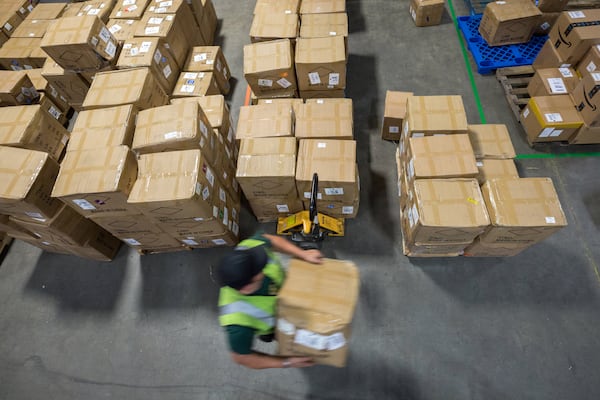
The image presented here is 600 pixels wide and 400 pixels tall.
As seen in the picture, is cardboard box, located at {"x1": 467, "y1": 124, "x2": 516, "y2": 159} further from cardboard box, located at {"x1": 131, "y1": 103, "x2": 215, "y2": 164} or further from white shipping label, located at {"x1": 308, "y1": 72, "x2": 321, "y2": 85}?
cardboard box, located at {"x1": 131, "y1": 103, "x2": 215, "y2": 164}

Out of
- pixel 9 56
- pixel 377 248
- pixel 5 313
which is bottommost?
pixel 5 313

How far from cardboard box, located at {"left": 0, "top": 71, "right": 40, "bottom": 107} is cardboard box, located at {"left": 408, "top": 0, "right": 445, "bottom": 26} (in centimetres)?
585

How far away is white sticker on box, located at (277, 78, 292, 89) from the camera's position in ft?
13.0

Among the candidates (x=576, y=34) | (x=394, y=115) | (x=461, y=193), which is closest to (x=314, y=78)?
(x=394, y=115)

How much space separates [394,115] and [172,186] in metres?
2.77

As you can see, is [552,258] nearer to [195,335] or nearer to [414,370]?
[414,370]

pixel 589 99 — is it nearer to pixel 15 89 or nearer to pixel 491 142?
pixel 491 142

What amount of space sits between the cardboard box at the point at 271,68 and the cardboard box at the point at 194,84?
62 cm

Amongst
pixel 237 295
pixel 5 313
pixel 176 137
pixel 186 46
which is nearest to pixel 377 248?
pixel 237 295

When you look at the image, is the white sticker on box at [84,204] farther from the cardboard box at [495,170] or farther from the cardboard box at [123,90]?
the cardboard box at [495,170]

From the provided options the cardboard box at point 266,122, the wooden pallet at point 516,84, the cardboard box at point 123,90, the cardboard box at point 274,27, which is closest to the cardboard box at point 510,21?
the wooden pallet at point 516,84

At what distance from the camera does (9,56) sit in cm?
482

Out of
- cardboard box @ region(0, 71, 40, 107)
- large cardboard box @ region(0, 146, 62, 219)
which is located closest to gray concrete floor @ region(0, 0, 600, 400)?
large cardboard box @ region(0, 146, 62, 219)

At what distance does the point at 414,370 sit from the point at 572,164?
316 centimetres
